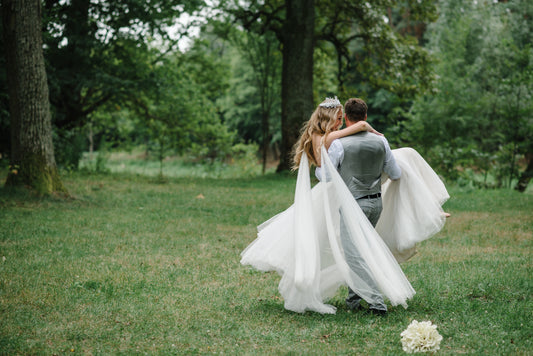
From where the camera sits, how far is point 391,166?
6160 millimetres

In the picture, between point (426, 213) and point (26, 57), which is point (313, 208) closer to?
point (426, 213)

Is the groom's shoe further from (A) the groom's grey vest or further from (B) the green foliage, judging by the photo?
(B) the green foliage

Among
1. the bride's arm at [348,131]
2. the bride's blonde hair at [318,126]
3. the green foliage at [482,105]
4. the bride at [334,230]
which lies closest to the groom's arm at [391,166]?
the bride at [334,230]

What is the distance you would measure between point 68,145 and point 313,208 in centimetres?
1781

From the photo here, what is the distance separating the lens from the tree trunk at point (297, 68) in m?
20.3

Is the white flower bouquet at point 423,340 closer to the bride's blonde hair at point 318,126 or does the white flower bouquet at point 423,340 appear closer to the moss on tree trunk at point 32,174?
the bride's blonde hair at point 318,126

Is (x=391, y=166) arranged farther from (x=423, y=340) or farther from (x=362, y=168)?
(x=423, y=340)

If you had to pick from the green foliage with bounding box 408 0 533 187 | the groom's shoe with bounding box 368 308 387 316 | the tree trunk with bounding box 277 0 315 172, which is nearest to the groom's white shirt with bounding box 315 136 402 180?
the groom's shoe with bounding box 368 308 387 316

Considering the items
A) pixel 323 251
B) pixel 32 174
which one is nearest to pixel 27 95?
pixel 32 174

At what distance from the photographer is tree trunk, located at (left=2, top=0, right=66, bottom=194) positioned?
12.7 metres

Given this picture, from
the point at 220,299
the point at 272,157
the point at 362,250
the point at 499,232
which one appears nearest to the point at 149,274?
the point at 220,299

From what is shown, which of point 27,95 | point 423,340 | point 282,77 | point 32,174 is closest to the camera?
point 423,340

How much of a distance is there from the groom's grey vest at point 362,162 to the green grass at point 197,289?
4.62 feet

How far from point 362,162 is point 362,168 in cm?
7
